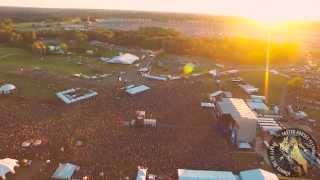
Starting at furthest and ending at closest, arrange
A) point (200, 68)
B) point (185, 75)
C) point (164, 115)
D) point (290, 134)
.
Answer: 1. point (200, 68)
2. point (185, 75)
3. point (164, 115)
4. point (290, 134)

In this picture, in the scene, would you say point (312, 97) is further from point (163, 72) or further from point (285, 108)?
point (163, 72)

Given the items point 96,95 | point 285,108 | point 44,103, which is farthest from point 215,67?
point 44,103

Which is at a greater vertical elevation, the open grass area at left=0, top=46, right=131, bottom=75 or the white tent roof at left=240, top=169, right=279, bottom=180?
the open grass area at left=0, top=46, right=131, bottom=75

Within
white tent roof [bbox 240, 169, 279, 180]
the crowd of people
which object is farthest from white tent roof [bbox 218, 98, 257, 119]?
white tent roof [bbox 240, 169, 279, 180]

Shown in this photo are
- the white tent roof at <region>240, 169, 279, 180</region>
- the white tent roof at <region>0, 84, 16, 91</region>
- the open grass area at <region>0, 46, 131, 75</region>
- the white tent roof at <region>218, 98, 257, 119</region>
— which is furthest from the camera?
the open grass area at <region>0, 46, 131, 75</region>

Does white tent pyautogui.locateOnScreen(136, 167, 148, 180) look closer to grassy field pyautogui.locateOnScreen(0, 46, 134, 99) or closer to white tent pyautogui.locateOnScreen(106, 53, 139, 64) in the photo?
grassy field pyautogui.locateOnScreen(0, 46, 134, 99)

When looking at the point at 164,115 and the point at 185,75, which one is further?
the point at 185,75
